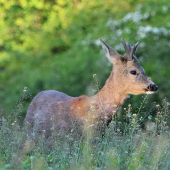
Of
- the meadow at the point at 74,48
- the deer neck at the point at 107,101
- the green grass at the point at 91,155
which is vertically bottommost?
the green grass at the point at 91,155

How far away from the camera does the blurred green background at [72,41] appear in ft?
26.8

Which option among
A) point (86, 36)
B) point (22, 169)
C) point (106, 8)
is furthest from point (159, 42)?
point (22, 169)

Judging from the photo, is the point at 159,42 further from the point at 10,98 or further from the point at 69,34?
the point at 10,98

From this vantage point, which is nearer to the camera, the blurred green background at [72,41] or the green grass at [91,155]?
the green grass at [91,155]

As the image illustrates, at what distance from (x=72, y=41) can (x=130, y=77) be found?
5.50 m

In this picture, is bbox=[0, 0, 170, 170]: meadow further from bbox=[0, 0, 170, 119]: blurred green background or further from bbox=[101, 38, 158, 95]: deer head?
bbox=[101, 38, 158, 95]: deer head

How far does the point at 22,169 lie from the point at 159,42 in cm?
592

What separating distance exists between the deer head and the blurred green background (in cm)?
118

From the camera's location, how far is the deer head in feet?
17.2

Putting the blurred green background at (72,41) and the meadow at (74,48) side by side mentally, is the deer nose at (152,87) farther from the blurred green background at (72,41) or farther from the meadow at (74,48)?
the blurred green background at (72,41)

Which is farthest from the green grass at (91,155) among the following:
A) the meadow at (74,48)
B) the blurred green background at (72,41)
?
the blurred green background at (72,41)

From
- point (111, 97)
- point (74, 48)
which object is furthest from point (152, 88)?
point (74, 48)

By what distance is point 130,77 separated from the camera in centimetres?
531

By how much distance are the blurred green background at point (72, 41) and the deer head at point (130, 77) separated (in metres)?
1.18
